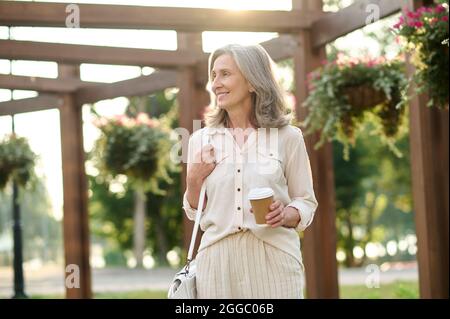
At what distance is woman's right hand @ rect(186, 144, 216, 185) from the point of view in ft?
7.77

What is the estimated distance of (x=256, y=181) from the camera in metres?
2.33

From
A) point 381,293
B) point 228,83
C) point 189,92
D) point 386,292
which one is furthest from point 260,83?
point 386,292

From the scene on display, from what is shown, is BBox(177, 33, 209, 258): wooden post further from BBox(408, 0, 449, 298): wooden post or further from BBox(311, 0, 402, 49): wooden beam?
BBox(408, 0, 449, 298): wooden post

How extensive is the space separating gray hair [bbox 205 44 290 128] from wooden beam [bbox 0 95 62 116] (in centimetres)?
625

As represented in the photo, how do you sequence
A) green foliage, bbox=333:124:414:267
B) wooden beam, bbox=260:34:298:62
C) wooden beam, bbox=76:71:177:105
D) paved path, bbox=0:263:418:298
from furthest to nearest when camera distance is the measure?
green foliage, bbox=333:124:414:267 → paved path, bbox=0:263:418:298 → wooden beam, bbox=76:71:177:105 → wooden beam, bbox=260:34:298:62

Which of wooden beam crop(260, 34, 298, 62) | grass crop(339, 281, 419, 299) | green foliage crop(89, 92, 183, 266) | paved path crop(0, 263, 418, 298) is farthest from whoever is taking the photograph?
green foliage crop(89, 92, 183, 266)

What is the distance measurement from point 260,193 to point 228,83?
0.36 metres

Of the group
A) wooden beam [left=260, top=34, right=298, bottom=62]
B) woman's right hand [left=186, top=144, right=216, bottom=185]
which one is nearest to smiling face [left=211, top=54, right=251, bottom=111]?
woman's right hand [left=186, top=144, right=216, bottom=185]

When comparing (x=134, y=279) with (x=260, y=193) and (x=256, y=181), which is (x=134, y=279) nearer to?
(x=256, y=181)

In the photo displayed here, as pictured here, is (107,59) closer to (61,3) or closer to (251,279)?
(61,3)

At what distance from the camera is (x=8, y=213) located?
20609 millimetres

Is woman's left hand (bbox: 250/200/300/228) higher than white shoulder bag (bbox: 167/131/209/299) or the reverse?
higher

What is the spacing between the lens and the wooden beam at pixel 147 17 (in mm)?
5398

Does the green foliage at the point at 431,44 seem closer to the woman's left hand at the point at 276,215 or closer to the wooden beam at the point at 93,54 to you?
the woman's left hand at the point at 276,215
